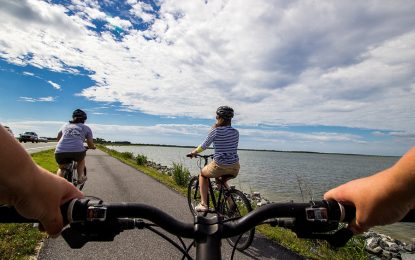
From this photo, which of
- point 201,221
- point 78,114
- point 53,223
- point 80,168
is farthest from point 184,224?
point 80,168

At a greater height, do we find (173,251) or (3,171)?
(3,171)

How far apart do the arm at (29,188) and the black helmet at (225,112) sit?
5275mm

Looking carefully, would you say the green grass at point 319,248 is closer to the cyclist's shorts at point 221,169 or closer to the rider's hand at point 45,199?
the cyclist's shorts at point 221,169

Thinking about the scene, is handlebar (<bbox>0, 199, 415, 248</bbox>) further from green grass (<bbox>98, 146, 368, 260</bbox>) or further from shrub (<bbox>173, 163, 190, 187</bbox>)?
shrub (<bbox>173, 163, 190, 187</bbox>)

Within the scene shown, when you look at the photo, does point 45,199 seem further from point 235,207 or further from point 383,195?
point 235,207

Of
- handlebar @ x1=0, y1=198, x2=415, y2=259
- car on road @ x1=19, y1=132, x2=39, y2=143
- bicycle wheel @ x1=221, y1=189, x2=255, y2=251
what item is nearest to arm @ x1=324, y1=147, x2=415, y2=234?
handlebar @ x1=0, y1=198, x2=415, y2=259

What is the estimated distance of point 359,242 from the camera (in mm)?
6605

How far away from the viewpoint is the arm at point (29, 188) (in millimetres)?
989

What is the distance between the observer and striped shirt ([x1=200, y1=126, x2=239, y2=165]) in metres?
6.50

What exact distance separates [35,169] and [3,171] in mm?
118

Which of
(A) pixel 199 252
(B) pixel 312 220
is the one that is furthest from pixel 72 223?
(B) pixel 312 220

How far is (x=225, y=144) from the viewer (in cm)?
655

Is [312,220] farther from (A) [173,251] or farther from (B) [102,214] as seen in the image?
(A) [173,251]

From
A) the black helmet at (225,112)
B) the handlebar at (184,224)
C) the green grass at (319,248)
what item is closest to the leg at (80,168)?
the black helmet at (225,112)
